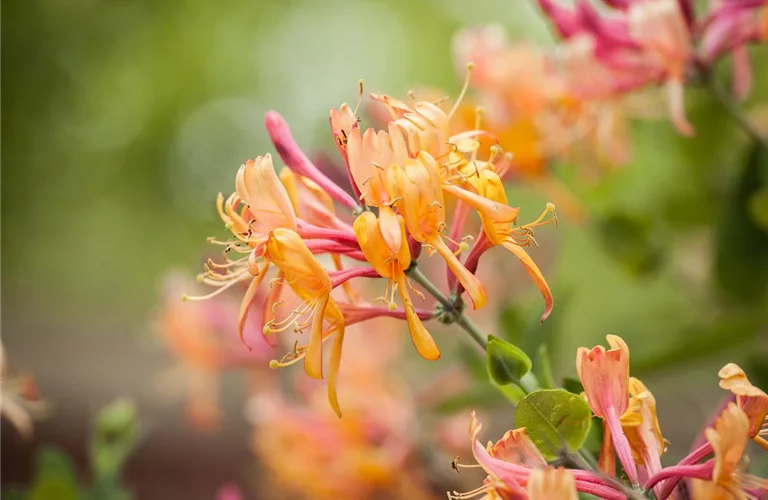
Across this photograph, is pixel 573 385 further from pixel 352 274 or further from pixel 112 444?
pixel 112 444

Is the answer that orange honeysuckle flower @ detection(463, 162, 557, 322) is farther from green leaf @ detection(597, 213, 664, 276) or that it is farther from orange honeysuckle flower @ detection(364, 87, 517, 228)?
green leaf @ detection(597, 213, 664, 276)

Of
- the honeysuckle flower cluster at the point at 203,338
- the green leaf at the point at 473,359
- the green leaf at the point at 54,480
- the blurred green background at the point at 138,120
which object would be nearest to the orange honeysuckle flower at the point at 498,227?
the green leaf at the point at 473,359

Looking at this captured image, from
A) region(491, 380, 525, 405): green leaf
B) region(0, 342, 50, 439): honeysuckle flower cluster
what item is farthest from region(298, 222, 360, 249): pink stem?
region(0, 342, 50, 439): honeysuckle flower cluster

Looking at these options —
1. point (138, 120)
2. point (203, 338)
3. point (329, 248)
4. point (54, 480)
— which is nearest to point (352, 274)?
point (329, 248)

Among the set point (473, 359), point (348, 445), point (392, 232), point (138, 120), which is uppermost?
point (392, 232)

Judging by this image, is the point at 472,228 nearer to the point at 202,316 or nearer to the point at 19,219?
the point at 202,316

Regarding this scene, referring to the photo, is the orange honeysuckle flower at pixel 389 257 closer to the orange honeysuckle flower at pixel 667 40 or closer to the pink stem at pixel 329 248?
the pink stem at pixel 329 248
